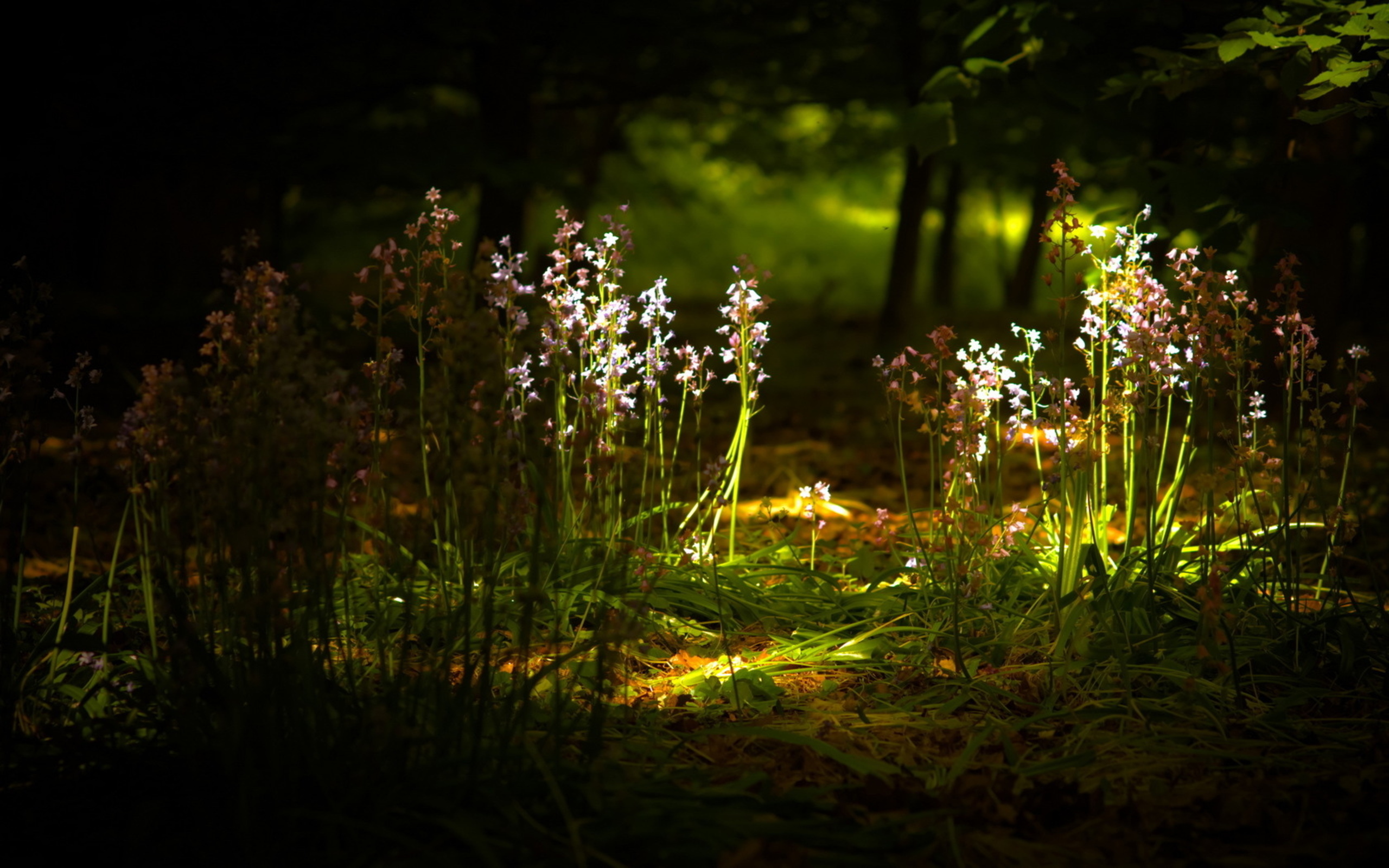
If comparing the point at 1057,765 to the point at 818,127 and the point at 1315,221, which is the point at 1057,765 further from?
the point at 818,127

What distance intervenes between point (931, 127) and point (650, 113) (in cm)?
1142

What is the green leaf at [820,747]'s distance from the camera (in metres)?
2.44

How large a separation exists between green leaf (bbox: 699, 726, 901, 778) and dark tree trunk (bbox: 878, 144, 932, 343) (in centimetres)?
719

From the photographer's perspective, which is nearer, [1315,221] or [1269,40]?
[1269,40]

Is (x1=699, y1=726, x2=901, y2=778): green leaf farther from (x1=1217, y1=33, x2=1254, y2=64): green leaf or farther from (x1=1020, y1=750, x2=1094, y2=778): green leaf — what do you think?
(x1=1217, y1=33, x2=1254, y2=64): green leaf

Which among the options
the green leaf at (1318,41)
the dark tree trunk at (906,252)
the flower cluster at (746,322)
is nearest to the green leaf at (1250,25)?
the green leaf at (1318,41)

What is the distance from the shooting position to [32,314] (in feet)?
8.71

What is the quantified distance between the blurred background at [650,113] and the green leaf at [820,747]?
52.7 inches

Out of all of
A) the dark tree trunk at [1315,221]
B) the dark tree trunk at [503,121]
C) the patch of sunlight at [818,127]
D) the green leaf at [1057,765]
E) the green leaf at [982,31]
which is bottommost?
the green leaf at [1057,765]

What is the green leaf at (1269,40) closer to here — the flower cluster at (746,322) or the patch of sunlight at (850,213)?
the flower cluster at (746,322)

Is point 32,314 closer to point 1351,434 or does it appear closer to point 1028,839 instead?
point 1028,839

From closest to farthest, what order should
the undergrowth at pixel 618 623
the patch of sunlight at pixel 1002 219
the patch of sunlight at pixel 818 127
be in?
the undergrowth at pixel 618 623
the patch of sunlight at pixel 818 127
the patch of sunlight at pixel 1002 219

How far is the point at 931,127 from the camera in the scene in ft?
15.1

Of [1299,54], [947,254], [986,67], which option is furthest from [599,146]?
[1299,54]
